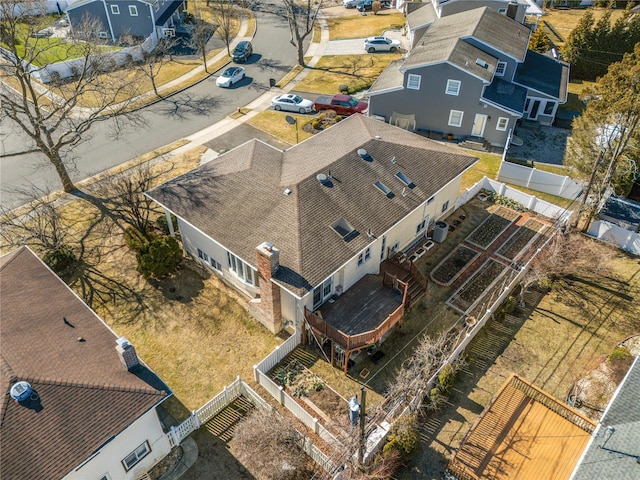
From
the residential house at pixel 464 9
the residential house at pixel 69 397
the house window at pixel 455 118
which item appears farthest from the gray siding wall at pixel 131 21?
the residential house at pixel 69 397

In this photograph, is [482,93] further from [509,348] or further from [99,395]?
[99,395]

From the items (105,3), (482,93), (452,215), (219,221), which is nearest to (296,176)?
(219,221)

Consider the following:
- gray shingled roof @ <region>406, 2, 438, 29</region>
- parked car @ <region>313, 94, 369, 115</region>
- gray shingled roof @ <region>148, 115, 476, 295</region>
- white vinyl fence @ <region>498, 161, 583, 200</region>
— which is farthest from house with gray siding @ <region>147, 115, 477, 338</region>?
gray shingled roof @ <region>406, 2, 438, 29</region>

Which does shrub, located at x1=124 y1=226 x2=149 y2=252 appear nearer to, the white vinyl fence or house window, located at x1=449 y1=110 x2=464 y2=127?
the white vinyl fence

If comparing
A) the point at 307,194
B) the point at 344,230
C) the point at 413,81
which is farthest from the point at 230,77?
the point at 344,230

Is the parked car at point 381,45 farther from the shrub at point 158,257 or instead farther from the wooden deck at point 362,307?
the wooden deck at point 362,307

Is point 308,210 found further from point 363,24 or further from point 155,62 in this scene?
point 363,24
